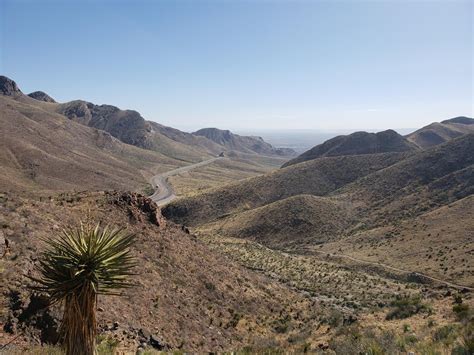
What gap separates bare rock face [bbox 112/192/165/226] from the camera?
24.8 metres

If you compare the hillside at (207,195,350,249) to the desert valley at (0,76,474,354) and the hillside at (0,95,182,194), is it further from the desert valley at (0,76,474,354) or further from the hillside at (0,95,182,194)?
the hillside at (0,95,182,194)

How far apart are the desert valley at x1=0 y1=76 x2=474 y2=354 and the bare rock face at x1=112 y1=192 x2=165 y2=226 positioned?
10 centimetres

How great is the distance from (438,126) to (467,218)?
331ft

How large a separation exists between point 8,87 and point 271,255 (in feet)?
577

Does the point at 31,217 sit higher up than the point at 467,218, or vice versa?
the point at 31,217

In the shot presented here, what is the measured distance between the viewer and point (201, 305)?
19.4 metres

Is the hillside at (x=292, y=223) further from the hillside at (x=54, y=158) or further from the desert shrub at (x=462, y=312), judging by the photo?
the desert shrub at (x=462, y=312)

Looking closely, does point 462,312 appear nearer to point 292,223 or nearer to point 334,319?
point 334,319

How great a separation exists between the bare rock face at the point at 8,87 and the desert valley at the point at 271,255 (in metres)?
81.9

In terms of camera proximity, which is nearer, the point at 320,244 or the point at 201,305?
the point at 201,305

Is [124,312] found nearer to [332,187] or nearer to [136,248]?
[136,248]

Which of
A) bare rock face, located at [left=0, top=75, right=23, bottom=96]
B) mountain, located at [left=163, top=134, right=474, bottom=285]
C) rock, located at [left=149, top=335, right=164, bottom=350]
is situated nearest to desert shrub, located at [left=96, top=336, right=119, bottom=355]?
rock, located at [left=149, top=335, right=164, bottom=350]

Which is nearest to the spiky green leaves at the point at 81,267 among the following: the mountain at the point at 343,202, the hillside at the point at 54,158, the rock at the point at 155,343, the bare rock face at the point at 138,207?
the rock at the point at 155,343

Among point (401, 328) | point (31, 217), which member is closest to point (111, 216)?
point (31, 217)
